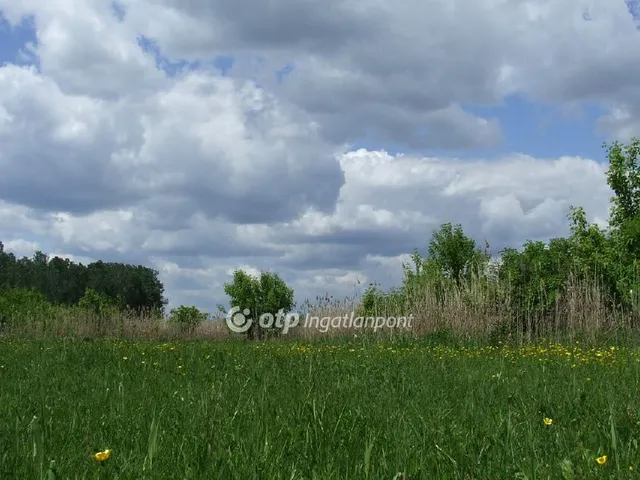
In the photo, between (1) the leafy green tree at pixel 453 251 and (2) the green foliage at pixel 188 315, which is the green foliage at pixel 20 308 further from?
(1) the leafy green tree at pixel 453 251

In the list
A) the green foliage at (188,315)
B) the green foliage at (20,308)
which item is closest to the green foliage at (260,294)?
the green foliage at (188,315)

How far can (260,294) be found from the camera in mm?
28688

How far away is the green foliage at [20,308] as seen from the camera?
94.5ft

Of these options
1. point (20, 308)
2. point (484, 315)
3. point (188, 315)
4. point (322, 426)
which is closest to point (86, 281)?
point (20, 308)

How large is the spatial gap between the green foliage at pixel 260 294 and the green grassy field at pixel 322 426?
2071 cm

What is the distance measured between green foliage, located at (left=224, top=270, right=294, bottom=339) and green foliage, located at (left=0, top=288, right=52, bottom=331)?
7970 mm

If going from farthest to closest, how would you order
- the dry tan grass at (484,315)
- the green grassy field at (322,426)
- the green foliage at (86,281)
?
the green foliage at (86,281)
the dry tan grass at (484,315)
the green grassy field at (322,426)

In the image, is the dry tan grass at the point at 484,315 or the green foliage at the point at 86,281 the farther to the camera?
the green foliage at the point at 86,281

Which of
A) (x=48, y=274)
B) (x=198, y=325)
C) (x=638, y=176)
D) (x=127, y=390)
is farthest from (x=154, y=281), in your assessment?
(x=127, y=390)

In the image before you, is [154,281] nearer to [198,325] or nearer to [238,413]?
[198,325]

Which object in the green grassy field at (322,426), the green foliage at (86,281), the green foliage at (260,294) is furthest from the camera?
the green foliage at (86,281)

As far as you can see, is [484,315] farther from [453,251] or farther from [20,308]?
[20,308]

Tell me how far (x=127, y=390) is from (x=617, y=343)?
13.5 m

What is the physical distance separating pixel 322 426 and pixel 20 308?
36.0m
